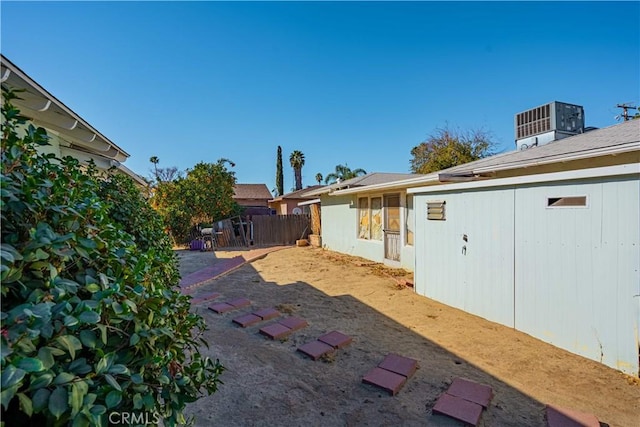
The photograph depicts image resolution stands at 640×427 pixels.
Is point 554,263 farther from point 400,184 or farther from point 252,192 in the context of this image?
point 252,192

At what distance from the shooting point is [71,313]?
101 centimetres

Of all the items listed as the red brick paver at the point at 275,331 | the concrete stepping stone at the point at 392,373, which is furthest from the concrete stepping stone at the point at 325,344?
the concrete stepping stone at the point at 392,373

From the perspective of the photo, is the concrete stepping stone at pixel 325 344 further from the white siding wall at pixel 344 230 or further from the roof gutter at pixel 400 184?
the white siding wall at pixel 344 230

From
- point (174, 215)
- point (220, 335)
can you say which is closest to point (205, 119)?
point (174, 215)

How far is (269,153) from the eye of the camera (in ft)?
145

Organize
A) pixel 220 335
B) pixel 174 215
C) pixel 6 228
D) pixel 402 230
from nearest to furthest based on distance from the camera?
pixel 6 228
pixel 220 335
pixel 402 230
pixel 174 215

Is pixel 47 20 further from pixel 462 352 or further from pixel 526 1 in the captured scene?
pixel 526 1

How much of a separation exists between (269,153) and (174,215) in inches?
1147

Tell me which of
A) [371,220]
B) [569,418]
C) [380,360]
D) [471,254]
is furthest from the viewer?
[371,220]

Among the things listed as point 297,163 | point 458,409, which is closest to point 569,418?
point 458,409

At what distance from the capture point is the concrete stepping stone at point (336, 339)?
170 inches

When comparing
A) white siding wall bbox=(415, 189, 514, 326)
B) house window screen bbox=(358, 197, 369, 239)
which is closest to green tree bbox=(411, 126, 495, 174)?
house window screen bbox=(358, 197, 369, 239)

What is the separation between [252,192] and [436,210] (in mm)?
32679

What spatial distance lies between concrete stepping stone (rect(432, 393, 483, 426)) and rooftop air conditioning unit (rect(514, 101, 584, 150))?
31.4 feet
